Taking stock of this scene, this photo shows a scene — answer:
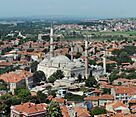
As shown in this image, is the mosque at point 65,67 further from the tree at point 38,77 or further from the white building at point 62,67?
the tree at point 38,77

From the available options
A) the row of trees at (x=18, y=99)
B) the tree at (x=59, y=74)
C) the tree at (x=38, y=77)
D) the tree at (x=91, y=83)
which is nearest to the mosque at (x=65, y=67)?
the tree at (x=59, y=74)

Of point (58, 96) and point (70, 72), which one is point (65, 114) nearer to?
point (58, 96)

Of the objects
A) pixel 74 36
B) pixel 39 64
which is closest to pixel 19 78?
pixel 39 64

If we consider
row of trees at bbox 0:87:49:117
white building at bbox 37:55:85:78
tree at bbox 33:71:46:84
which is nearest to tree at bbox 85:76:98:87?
tree at bbox 33:71:46:84

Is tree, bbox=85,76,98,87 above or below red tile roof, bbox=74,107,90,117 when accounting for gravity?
below

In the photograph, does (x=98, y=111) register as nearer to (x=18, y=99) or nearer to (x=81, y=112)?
(x=81, y=112)

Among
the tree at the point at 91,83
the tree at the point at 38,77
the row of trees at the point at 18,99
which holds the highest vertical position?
the row of trees at the point at 18,99

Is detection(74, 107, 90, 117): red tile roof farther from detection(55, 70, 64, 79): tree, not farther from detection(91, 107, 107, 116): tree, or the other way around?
detection(55, 70, 64, 79): tree

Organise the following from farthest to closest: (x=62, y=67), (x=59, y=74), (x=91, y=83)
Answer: (x=62, y=67) < (x=59, y=74) < (x=91, y=83)

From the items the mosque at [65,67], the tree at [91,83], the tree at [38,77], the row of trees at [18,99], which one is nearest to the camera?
the row of trees at [18,99]

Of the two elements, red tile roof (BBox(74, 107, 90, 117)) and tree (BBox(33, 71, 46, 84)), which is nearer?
red tile roof (BBox(74, 107, 90, 117))

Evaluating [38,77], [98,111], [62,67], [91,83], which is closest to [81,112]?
[98,111]
